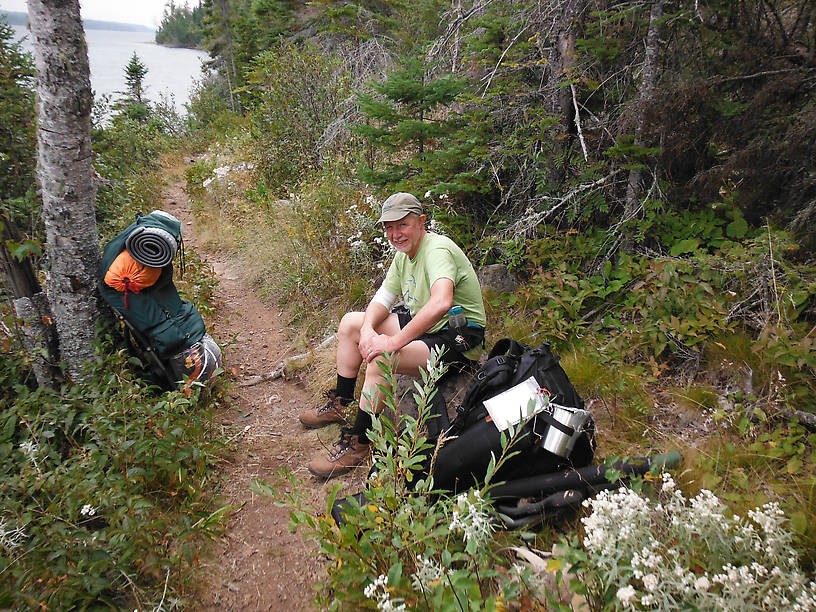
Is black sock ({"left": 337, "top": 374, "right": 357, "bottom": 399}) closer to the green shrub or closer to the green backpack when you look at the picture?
the green shrub

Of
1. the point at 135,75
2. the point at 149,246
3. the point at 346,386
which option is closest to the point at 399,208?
the point at 346,386

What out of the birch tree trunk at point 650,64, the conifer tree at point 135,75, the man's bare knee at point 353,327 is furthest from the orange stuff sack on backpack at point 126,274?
the conifer tree at point 135,75

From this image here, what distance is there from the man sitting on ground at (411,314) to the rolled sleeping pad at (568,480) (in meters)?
1.02

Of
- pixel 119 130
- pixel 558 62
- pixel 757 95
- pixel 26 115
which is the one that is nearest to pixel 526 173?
pixel 558 62

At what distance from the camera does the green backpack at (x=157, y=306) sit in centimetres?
313

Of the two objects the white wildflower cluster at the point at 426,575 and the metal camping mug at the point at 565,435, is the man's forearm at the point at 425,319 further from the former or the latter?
the white wildflower cluster at the point at 426,575

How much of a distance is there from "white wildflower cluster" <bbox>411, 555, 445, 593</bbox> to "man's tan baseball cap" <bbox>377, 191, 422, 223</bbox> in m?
1.96

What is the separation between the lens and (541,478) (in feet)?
6.83

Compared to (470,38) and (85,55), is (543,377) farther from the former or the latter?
(470,38)

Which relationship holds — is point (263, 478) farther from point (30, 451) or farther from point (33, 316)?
point (33, 316)

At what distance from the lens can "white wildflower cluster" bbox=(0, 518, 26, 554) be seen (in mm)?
1870

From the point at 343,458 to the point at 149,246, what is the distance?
2035 mm

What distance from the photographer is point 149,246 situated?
3.16m

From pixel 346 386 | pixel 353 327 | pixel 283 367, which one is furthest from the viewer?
pixel 283 367
